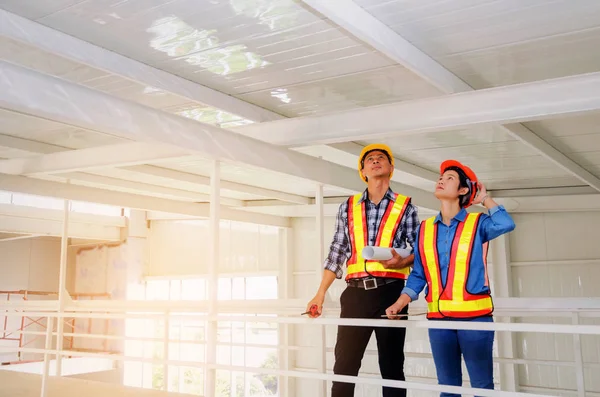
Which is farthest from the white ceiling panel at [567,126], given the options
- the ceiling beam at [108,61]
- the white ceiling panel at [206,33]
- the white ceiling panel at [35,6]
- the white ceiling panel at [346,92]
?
the white ceiling panel at [35,6]

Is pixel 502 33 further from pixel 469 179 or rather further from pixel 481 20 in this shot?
pixel 469 179

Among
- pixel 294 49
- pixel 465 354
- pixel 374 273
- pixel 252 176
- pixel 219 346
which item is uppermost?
pixel 252 176

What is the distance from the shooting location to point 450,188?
268 cm

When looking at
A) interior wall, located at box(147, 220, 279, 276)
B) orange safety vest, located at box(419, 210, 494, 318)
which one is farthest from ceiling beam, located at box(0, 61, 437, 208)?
interior wall, located at box(147, 220, 279, 276)

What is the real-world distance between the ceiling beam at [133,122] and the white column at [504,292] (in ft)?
16.4

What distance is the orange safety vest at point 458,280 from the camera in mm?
2578

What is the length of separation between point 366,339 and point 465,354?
0.62 m

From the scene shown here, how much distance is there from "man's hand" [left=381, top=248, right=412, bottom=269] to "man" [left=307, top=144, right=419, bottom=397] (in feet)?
0.08

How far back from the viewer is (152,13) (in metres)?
2.99

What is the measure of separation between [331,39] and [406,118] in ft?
2.29

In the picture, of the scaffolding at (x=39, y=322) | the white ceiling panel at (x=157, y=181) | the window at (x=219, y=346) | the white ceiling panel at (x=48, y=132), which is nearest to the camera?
the white ceiling panel at (x=48, y=132)

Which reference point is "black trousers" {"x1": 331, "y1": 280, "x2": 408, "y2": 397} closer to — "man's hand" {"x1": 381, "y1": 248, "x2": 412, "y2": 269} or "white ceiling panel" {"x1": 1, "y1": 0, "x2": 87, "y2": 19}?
"man's hand" {"x1": 381, "y1": 248, "x2": 412, "y2": 269}

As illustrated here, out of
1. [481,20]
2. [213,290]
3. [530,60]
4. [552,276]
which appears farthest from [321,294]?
[552,276]

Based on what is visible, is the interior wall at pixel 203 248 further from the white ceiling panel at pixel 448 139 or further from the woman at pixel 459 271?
the woman at pixel 459 271
